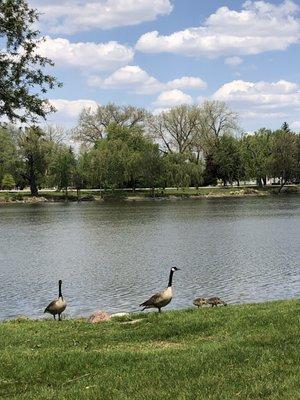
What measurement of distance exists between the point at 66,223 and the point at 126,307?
41.6 meters

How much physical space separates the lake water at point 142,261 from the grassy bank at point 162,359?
27.0 ft

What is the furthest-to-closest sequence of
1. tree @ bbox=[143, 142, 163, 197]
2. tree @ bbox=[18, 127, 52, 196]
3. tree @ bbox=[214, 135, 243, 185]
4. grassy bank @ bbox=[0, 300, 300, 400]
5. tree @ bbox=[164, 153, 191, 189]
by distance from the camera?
tree @ bbox=[214, 135, 243, 185]
tree @ bbox=[164, 153, 191, 189]
tree @ bbox=[143, 142, 163, 197]
tree @ bbox=[18, 127, 52, 196]
grassy bank @ bbox=[0, 300, 300, 400]

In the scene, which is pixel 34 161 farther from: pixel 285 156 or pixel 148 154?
pixel 285 156

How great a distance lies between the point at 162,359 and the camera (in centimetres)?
920

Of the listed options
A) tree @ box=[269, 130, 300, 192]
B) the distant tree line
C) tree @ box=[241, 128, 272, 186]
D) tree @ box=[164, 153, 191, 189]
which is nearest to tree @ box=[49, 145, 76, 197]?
the distant tree line

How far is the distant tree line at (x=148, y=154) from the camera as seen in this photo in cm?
10738

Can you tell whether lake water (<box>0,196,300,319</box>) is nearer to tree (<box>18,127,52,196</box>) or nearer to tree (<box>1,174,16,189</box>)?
tree (<box>18,127,52,196</box>)

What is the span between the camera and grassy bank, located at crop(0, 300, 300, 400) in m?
7.55

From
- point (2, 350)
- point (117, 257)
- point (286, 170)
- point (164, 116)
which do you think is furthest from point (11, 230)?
point (286, 170)

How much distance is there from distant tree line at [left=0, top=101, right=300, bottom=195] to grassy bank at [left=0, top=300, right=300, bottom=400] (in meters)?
91.0

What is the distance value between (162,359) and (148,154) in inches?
3902

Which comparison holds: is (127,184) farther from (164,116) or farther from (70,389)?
(70,389)

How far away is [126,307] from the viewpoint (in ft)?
70.3

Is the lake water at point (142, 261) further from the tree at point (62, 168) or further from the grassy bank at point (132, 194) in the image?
the grassy bank at point (132, 194)
